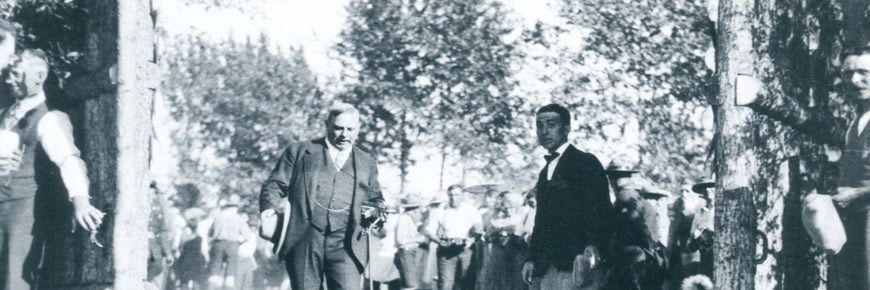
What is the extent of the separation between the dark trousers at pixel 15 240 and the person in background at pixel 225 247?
12.3 m

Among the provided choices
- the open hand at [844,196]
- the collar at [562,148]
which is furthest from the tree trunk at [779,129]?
the collar at [562,148]

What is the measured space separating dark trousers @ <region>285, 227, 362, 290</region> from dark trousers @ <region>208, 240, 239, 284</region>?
39.4ft

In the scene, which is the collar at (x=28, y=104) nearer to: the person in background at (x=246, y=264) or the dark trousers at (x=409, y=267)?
the dark trousers at (x=409, y=267)

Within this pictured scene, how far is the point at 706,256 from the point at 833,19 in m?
4.36

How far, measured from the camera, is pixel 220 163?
3241 cm

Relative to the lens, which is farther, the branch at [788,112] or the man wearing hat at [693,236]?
the man wearing hat at [693,236]

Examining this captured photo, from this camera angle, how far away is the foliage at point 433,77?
2206cm

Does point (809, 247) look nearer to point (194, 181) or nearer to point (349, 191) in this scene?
point (349, 191)

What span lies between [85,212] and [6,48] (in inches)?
50.2

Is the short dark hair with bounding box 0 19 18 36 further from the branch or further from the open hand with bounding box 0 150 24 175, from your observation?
the branch

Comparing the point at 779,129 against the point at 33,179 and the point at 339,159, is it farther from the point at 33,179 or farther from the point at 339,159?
the point at 33,179

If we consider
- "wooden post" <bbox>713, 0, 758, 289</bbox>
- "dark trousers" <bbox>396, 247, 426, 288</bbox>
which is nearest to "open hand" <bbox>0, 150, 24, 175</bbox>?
"wooden post" <bbox>713, 0, 758, 289</bbox>

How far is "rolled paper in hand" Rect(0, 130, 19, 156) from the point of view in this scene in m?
6.07

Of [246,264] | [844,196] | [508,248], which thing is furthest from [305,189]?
[246,264]
